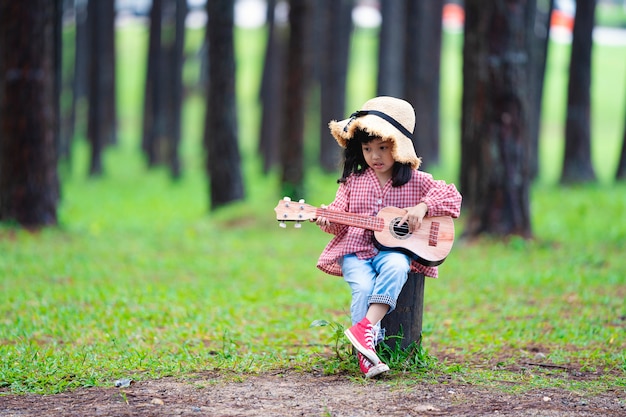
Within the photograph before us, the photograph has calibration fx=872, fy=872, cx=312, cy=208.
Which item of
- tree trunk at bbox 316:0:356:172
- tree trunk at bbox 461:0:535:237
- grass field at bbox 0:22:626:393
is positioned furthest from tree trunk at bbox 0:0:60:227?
tree trunk at bbox 316:0:356:172

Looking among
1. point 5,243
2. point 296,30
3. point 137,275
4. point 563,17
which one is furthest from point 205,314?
point 563,17

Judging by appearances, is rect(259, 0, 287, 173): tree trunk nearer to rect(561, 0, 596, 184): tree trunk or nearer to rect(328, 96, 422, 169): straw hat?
rect(561, 0, 596, 184): tree trunk

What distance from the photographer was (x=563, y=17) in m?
58.0

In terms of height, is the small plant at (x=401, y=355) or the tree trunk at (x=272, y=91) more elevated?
the tree trunk at (x=272, y=91)

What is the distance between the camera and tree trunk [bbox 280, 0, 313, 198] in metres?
17.0

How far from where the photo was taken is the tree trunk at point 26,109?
12.9 m

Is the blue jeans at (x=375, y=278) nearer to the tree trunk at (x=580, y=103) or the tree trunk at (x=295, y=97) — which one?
the tree trunk at (x=295, y=97)

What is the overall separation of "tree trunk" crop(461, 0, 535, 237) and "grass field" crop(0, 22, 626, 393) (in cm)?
49

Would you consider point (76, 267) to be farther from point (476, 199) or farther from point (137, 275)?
point (476, 199)

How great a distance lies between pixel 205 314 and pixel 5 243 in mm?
5155

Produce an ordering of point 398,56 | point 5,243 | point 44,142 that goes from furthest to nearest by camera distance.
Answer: point 398,56, point 44,142, point 5,243

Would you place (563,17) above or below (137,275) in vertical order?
above

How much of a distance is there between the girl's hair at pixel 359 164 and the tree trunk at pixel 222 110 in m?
12.6

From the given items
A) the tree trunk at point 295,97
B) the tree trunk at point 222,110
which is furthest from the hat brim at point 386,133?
the tree trunk at point 222,110
